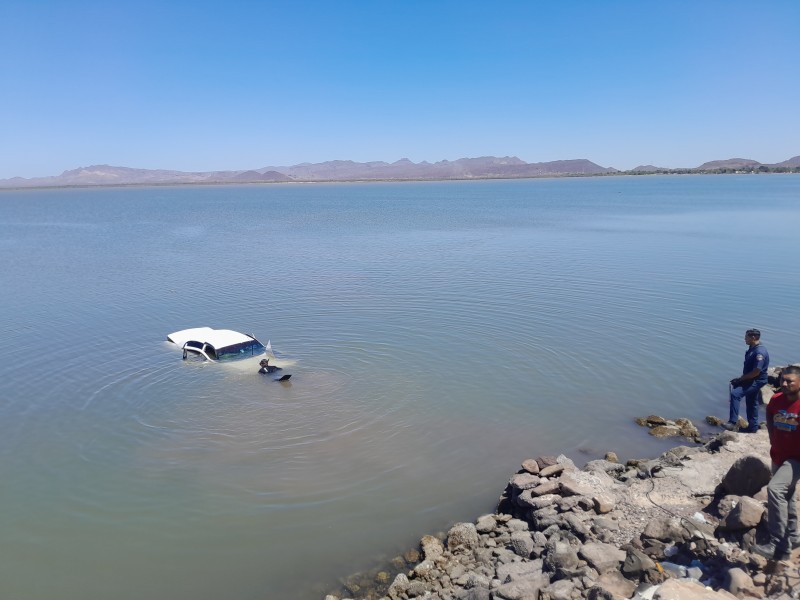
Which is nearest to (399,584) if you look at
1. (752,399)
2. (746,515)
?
(746,515)

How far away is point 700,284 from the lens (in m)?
30.7

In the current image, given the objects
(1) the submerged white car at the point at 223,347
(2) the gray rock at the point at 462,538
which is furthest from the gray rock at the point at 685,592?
(1) the submerged white car at the point at 223,347

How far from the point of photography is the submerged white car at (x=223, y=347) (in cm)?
2034

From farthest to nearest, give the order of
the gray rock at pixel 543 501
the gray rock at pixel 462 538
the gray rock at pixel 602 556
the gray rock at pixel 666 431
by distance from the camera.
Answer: the gray rock at pixel 666 431 → the gray rock at pixel 543 501 → the gray rock at pixel 462 538 → the gray rock at pixel 602 556

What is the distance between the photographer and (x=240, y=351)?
67.6 feet

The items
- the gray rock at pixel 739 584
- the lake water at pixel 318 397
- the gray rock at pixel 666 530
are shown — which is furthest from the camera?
the lake water at pixel 318 397

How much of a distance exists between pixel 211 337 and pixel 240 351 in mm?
1307

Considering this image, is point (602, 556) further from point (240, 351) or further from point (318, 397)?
point (240, 351)

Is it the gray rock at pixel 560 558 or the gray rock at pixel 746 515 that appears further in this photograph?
the gray rock at pixel 560 558

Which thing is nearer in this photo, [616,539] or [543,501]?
[616,539]

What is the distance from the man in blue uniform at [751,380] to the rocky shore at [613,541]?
1.01 m

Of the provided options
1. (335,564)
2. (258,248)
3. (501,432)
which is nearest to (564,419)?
(501,432)

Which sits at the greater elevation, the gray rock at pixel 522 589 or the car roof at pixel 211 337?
the car roof at pixel 211 337

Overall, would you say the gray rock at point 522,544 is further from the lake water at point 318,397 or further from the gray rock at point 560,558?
the lake water at point 318,397
